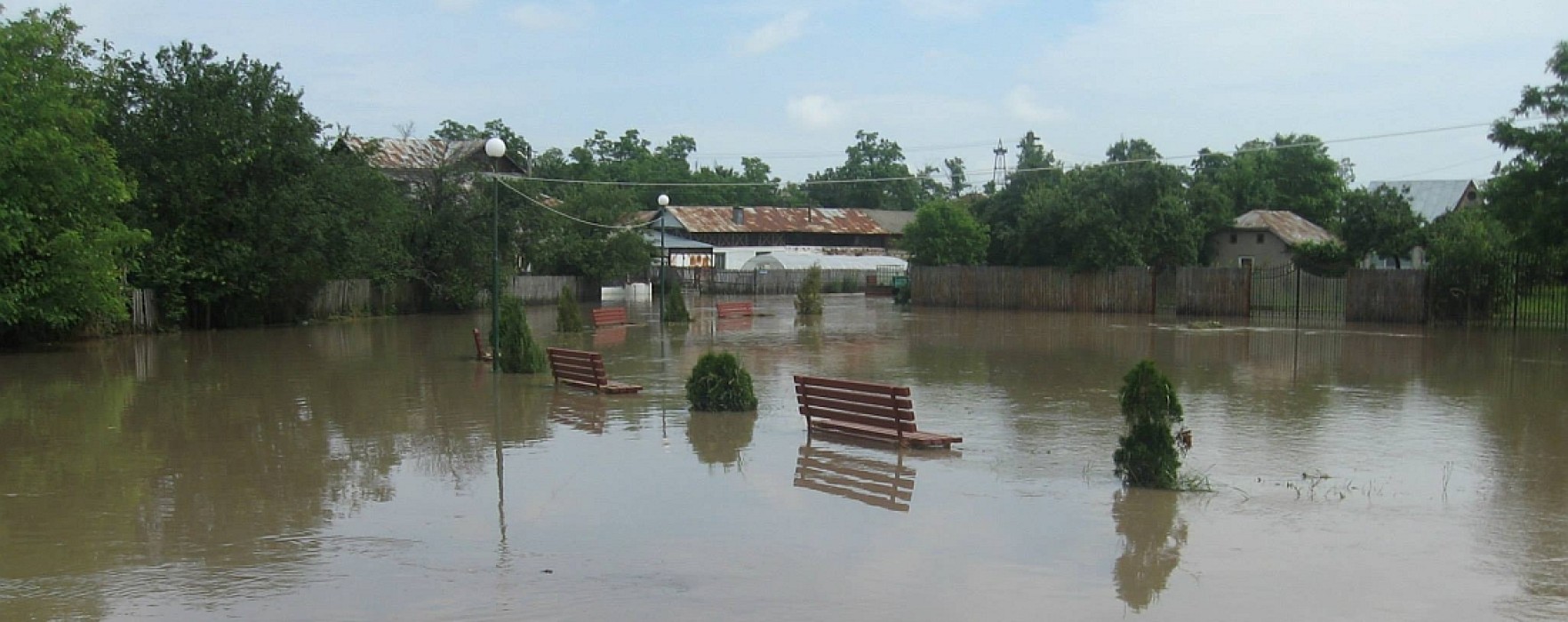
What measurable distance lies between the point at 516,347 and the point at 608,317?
14.3 m

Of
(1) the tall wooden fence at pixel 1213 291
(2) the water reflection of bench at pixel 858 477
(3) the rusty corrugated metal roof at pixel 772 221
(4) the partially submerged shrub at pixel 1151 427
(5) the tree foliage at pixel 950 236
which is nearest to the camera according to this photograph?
(2) the water reflection of bench at pixel 858 477

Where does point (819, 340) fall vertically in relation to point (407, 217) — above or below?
below

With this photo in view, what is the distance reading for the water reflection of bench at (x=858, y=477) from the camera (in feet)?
34.0

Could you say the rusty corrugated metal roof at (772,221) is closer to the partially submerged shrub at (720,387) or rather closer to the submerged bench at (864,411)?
the partially submerged shrub at (720,387)

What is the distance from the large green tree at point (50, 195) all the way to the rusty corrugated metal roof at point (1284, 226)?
145 feet

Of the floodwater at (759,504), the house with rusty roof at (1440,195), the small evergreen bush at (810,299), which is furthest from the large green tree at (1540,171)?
the house with rusty roof at (1440,195)

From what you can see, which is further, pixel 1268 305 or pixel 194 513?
pixel 1268 305

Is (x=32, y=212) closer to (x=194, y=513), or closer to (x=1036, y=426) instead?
(x=194, y=513)

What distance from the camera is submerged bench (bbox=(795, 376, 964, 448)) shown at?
42.0ft

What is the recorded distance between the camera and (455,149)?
48.5m

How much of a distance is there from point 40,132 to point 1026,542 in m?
22.9

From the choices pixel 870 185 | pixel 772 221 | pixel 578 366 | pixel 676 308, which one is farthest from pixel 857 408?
pixel 870 185

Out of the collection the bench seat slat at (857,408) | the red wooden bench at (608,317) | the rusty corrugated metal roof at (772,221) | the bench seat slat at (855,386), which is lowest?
the bench seat slat at (857,408)

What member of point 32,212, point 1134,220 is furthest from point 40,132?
point 1134,220
